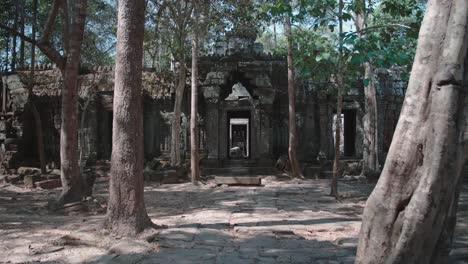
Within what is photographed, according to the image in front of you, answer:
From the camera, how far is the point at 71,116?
8227 millimetres

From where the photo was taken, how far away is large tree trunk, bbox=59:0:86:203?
818cm

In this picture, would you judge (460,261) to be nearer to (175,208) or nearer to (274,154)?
(175,208)

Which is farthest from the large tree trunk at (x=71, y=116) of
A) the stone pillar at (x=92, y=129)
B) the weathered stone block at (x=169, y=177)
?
the stone pillar at (x=92, y=129)

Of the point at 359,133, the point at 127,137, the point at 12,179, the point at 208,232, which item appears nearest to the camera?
the point at 127,137

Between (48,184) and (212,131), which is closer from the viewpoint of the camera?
(48,184)

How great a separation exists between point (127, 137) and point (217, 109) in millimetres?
11152

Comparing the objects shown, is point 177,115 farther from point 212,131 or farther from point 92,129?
point 92,129

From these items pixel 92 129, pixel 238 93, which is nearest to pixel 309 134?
pixel 238 93

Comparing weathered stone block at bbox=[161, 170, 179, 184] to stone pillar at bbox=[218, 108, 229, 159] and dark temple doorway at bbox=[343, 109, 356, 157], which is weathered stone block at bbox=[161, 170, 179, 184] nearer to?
stone pillar at bbox=[218, 108, 229, 159]

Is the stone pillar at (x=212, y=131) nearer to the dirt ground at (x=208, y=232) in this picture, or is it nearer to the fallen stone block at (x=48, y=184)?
the fallen stone block at (x=48, y=184)

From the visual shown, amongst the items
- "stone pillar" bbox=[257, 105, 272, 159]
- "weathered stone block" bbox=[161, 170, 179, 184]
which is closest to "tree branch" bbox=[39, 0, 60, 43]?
"weathered stone block" bbox=[161, 170, 179, 184]

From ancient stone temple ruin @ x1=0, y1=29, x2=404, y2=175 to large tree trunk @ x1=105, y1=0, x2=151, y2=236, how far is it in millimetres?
10745

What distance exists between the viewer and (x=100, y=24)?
20625mm

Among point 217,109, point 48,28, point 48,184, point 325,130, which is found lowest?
point 48,184
